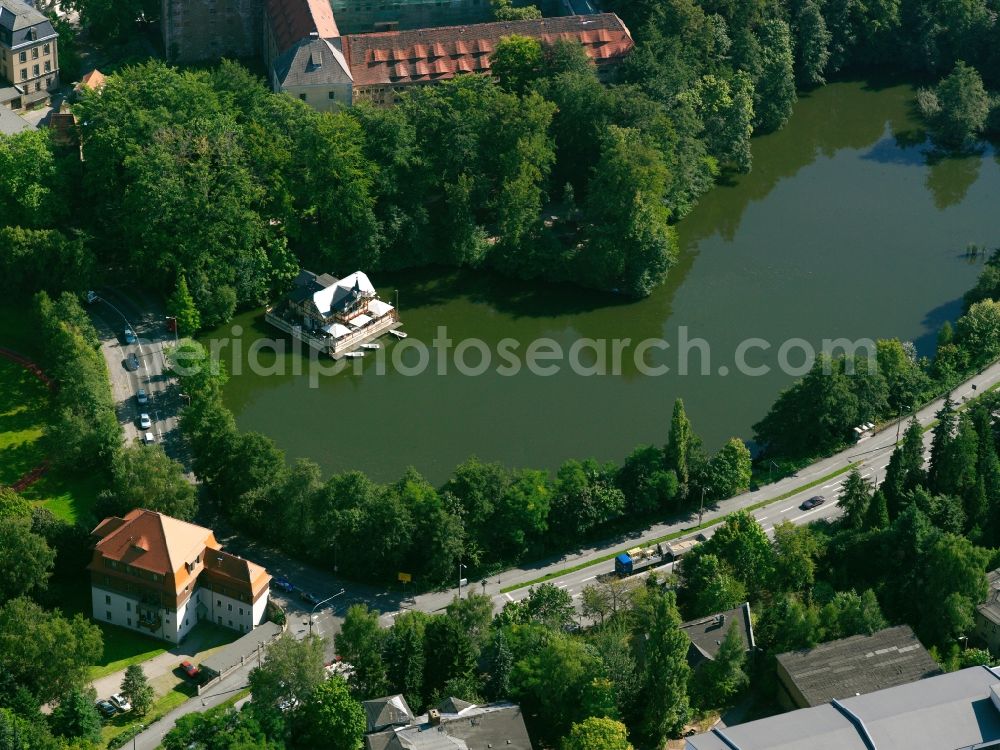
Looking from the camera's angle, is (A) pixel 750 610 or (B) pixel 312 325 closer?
(A) pixel 750 610

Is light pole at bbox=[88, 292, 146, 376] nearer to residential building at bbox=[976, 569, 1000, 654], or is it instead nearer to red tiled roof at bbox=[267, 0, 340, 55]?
red tiled roof at bbox=[267, 0, 340, 55]

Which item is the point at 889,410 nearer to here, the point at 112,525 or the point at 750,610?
the point at 750,610

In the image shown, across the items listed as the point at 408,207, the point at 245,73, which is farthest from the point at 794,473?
the point at 245,73

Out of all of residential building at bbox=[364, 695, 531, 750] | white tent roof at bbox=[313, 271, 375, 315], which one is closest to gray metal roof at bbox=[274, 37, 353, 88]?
white tent roof at bbox=[313, 271, 375, 315]

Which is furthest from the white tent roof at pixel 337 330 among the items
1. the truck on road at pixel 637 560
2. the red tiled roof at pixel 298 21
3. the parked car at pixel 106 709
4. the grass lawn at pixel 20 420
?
the parked car at pixel 106 709

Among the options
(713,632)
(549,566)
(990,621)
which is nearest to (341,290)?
(549,566)

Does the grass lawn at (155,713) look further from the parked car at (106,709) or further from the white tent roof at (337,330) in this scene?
the white tent roof at (337,330)

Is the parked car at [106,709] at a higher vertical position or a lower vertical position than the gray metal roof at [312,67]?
lower
